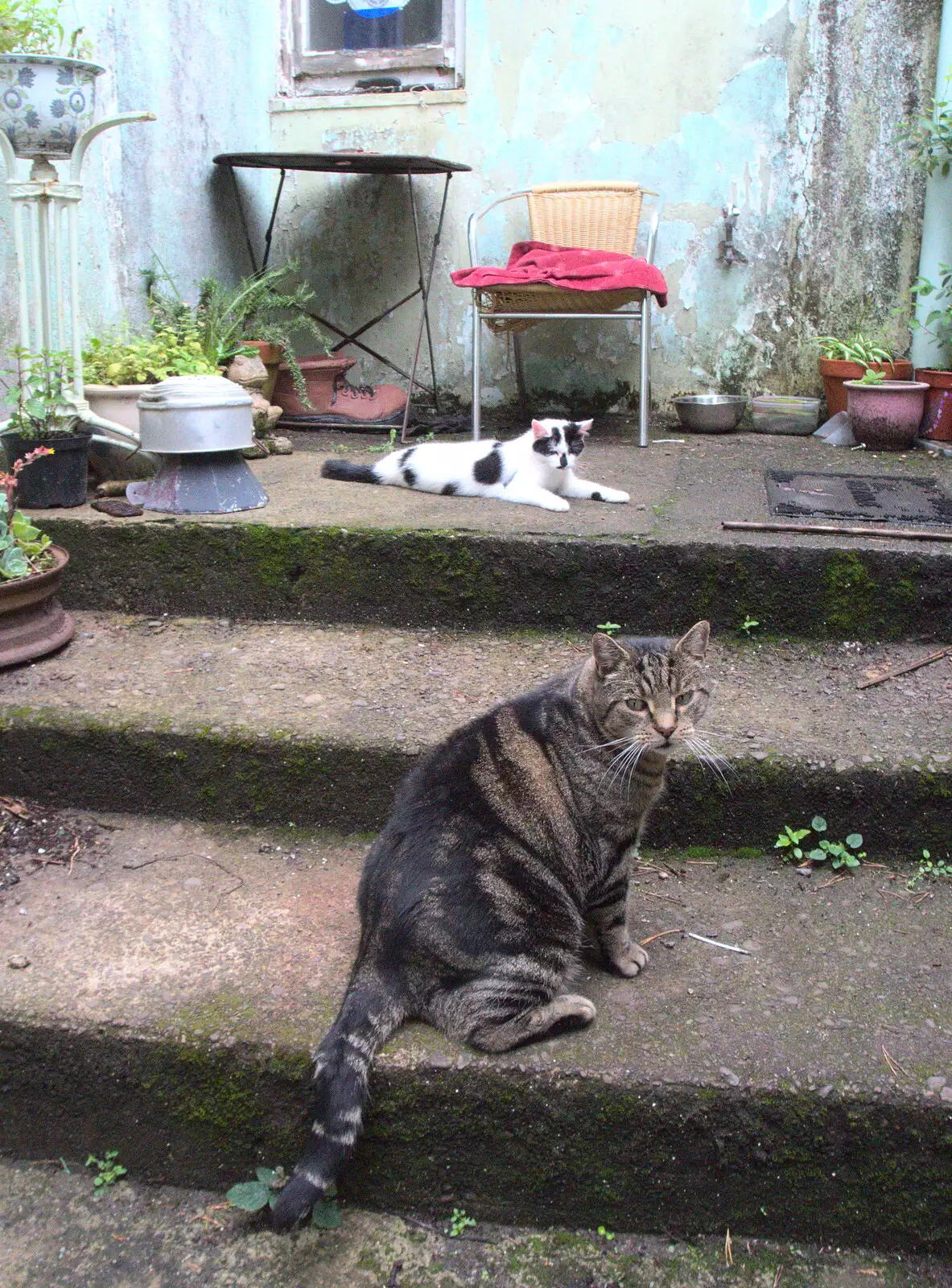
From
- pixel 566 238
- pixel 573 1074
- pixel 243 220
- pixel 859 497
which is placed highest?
pixel 243 220

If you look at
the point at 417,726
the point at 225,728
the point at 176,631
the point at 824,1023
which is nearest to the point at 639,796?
the point at 824,1023

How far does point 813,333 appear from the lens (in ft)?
16.6

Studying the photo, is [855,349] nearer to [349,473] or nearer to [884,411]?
[884,411]

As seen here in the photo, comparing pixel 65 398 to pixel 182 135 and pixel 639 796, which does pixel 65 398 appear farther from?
pixel 639 796

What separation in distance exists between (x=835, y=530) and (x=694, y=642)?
1178 millimetres

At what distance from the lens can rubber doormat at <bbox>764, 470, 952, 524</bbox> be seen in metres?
3.26

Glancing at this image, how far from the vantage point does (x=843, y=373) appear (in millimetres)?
4801

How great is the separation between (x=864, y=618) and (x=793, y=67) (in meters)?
3.23

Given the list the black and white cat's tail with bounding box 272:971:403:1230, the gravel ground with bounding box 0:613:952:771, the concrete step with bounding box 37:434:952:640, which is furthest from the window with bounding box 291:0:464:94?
the black and white cat's tail with bounding box 272:971:403:1230

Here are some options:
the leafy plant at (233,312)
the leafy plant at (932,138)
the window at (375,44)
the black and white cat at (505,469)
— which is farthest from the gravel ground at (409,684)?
the window at (375,44)

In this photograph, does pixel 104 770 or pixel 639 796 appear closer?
pixel 639 796

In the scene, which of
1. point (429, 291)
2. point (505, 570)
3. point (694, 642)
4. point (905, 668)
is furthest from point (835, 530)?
point (429, 291)

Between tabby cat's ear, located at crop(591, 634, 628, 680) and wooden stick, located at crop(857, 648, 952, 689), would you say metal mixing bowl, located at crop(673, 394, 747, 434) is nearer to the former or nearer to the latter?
wooden stick, located at crop(857, 648, 952, 689)

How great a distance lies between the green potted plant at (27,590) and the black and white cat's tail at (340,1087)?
148cm
